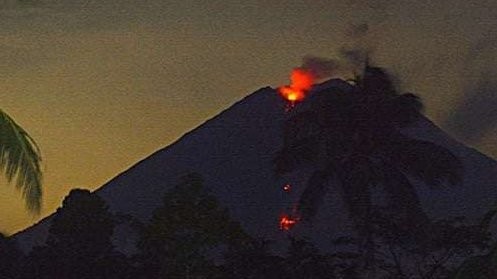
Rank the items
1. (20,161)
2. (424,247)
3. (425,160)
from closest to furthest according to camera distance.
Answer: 1. (20,161)
2. (424,247)
3. (425,160)

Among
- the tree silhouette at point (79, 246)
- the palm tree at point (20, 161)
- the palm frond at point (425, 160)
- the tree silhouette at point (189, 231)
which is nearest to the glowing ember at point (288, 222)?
the palm frond at point (425, 160)

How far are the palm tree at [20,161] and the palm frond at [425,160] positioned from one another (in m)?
27.8

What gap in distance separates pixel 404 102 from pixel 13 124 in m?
28.7

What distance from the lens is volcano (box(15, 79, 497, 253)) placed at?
137 metres

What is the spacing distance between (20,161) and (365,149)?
93.4ft

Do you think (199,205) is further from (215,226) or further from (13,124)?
(13,124)

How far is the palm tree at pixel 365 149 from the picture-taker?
4619cm

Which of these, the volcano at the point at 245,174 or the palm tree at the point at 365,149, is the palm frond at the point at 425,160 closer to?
the palm tree at the point at 365,149

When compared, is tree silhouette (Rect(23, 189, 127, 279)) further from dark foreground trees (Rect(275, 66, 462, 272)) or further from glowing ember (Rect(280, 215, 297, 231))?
glowing ember (Rect(280, 215, 297, 231))

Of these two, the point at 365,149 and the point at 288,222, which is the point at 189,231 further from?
the point at 288,222

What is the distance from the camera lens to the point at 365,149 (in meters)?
46.8

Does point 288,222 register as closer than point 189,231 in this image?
No

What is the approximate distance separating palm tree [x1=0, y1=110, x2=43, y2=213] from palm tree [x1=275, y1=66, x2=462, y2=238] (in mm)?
27409

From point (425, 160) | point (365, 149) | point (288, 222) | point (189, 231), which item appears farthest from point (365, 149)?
point (189, 231)
